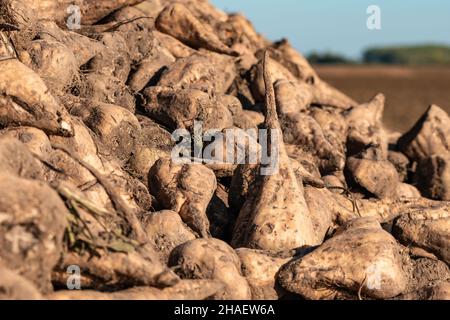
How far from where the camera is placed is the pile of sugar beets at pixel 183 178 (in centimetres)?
537

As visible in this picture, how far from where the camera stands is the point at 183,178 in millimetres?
7035

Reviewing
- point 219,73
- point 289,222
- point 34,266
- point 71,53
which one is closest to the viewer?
point 34,266

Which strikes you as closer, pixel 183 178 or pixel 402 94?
pixel 183 178

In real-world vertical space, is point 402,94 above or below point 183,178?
below

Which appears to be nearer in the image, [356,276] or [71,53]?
[356,276]

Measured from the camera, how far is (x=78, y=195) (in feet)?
17.9

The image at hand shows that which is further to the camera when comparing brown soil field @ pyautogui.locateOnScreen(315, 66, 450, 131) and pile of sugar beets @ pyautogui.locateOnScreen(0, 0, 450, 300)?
brown soil field @ pyautogui.locateOnScreen(315, 66, 450, 131)

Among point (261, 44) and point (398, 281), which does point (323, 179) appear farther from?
point (261, 44)

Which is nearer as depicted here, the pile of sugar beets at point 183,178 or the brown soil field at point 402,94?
the pile of sugar beets at point 183,178

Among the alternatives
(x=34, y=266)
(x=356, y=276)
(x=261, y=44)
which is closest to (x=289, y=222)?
(x=356, y=276)

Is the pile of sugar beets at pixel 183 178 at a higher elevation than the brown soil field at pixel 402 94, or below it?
higher

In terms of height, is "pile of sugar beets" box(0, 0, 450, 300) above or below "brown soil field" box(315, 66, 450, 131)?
above

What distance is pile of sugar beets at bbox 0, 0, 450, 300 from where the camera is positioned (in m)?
5.37

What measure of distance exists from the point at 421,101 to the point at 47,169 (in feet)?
85.7
